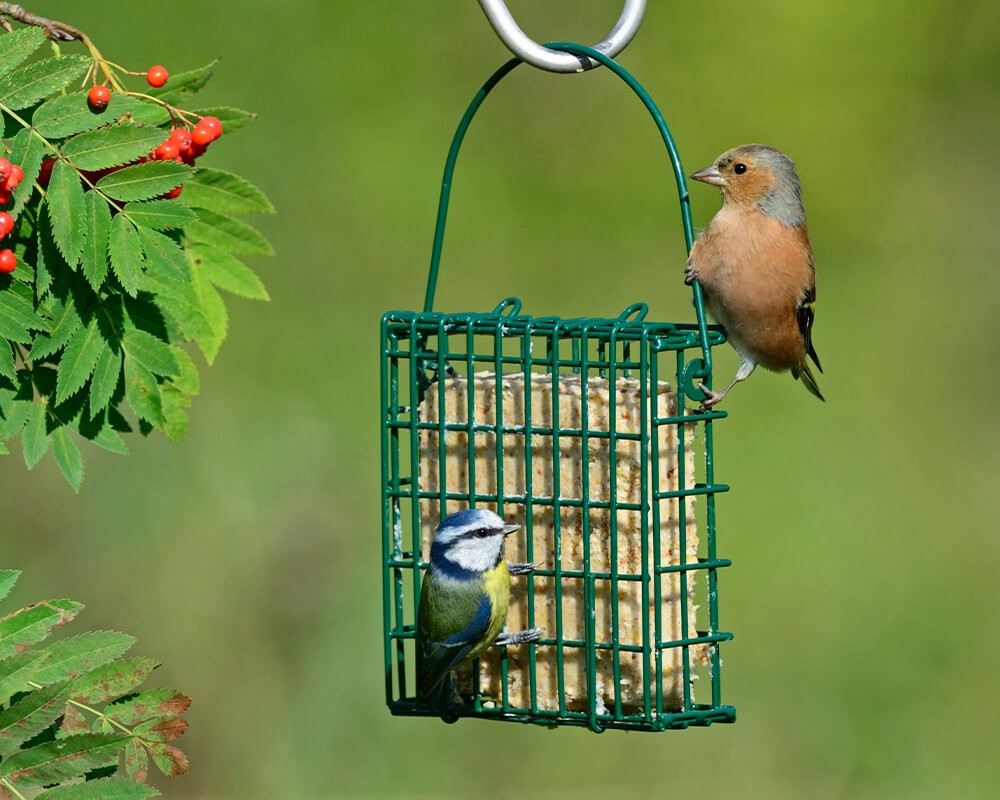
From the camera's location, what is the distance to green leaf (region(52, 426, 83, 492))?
462cm

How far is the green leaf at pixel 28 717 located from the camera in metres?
3.79

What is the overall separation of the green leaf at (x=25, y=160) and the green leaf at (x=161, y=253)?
345 mm

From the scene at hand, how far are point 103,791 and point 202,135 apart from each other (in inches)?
80.9

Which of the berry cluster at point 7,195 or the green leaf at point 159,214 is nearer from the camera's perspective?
the berry cluster at point 7,195

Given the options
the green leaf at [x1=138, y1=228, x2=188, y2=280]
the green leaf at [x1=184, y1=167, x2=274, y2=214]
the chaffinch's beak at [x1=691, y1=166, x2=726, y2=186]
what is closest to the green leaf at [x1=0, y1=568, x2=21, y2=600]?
the green leaf at [x1=138, y1=228, x2=188, y2=280]

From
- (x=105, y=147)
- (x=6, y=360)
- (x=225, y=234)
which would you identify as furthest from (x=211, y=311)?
(x=6, y=360)

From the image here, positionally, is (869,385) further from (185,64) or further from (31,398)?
(31,398)

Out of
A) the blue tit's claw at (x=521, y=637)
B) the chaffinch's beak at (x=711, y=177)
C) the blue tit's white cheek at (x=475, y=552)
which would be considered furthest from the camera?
the chaffinch's beak at (x=711, y=177)

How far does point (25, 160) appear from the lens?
14.0ft

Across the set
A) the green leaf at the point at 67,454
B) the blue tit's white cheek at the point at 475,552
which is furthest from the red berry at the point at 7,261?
the blue tit's white cheek at the point at 475,552

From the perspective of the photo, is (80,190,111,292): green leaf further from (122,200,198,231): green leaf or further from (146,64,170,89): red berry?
(146,64,170,89): red berry

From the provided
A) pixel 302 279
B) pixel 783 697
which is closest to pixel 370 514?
pixel 302 279

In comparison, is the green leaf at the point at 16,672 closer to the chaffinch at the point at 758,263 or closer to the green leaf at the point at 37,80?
the green leaf at the point at 37,80

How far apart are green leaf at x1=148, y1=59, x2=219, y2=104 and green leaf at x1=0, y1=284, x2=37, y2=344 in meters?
0.92
